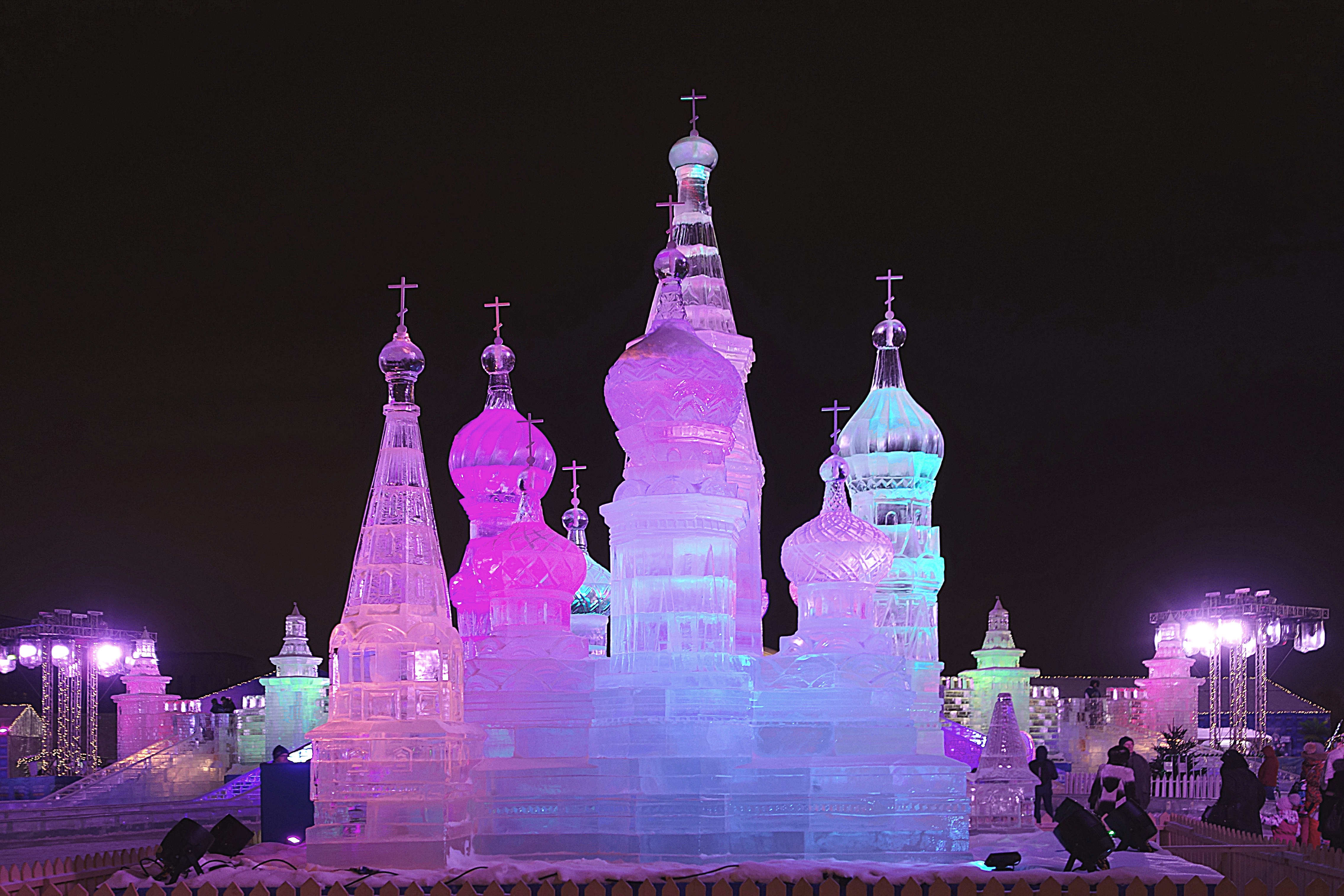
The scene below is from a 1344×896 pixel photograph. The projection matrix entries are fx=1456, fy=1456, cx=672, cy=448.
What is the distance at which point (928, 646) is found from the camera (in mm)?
22188

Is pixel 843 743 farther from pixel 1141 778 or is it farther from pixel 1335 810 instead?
pixel 1141 778

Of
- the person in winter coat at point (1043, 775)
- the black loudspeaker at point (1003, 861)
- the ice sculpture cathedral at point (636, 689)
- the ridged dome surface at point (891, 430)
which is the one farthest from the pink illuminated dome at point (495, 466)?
the person in winter coat at point (1043, 775)

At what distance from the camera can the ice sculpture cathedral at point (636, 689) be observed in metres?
15.1

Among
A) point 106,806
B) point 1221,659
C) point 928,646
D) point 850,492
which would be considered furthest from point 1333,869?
point 1221,659

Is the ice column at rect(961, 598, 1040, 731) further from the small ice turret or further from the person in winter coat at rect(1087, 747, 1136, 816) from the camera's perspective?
the person in winter coat at rect(1087, 747, 1136, 816)

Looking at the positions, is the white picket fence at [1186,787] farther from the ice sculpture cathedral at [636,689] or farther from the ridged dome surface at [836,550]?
the ice sculpture cathedral at [636,689]

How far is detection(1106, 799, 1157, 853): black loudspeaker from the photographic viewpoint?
613 inches

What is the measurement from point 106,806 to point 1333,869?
26.0 meters

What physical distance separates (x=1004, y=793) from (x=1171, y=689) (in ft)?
59.4

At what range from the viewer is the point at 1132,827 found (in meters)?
15.6

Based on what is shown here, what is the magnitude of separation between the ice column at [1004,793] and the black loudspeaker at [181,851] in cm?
1048

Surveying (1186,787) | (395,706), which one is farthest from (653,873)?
(1186,787)

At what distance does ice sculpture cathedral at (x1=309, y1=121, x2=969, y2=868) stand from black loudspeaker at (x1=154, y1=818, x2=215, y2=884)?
3.89 ft

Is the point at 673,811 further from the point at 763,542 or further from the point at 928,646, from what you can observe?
the point at 763,542
